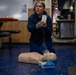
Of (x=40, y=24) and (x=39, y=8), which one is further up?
(x=39, y=8)

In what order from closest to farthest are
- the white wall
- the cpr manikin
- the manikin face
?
the cpr manikin, the manikin face, the white wall

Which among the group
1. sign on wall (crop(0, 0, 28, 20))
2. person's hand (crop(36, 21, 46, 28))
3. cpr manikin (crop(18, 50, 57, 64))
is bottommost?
cpr manikin (crop(18, 50, 57, 64))

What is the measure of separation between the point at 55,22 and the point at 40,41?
176 cm

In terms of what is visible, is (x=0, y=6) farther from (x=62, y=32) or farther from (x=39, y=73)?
(x=39, y=73)

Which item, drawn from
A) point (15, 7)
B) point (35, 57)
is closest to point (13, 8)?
point (15, 7)

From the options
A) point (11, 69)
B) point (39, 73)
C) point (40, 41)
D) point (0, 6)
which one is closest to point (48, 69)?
point (39, 73)

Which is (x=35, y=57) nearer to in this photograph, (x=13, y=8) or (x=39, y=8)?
(x=39, y=8)

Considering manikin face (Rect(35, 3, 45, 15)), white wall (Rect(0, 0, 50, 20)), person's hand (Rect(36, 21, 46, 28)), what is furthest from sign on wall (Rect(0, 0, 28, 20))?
person's hand (Rect(36, 21, 46, 28))

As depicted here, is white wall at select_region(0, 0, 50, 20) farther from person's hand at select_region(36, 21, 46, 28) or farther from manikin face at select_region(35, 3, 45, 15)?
person's hand at select_region(36, 21, 46, 28)

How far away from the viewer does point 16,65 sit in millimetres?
2135

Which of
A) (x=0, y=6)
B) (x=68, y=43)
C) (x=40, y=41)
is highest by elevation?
(x=0, y=6)

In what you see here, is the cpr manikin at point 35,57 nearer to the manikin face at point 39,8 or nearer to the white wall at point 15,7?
the manikin face at point 39,8

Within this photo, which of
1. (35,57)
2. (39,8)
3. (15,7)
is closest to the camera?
(35,57)

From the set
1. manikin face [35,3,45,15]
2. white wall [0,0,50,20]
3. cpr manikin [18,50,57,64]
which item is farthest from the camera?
white wall [0,0,50,20]
